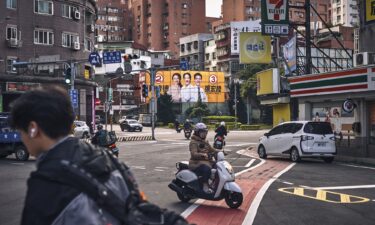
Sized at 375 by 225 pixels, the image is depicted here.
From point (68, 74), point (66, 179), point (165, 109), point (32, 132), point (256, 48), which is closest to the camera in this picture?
point (66, 179)

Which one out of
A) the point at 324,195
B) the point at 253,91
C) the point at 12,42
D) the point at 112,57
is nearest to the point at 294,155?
the point at 324,195

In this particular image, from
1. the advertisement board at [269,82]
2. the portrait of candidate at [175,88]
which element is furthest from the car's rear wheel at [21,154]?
the portrait of candidate at [175,88]

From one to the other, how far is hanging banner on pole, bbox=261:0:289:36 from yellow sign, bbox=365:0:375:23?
16.8 ft

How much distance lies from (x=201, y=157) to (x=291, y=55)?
2379 centimetres

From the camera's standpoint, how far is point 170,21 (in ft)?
418

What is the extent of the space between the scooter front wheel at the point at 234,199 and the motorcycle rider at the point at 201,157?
1.24ft

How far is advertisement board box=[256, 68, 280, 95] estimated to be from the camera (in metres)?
38.5

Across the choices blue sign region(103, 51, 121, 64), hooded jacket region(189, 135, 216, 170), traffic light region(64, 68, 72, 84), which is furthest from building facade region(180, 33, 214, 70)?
hooded jacket region(189, 135, 216, 170)

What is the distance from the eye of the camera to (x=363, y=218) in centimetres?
933

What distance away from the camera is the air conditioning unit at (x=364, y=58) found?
23.7 m

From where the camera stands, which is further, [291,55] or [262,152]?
[291,55]

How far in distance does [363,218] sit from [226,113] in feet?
275

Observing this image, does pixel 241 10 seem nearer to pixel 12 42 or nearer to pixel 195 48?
pixel 195 48

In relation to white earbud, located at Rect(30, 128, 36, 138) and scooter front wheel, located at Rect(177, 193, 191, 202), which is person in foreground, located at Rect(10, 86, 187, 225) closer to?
white earbud, located at Rect(30, 128, 36, 138)
